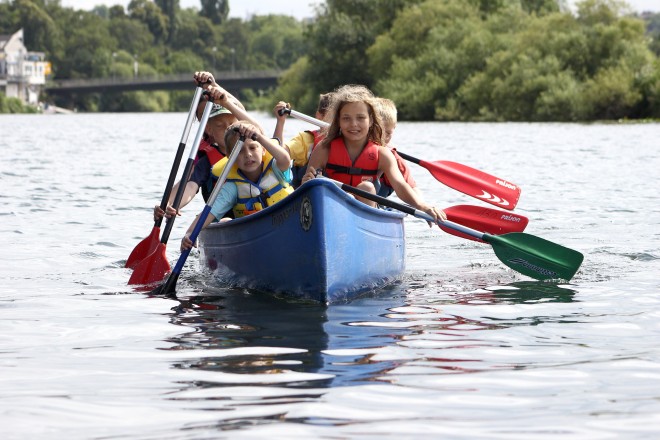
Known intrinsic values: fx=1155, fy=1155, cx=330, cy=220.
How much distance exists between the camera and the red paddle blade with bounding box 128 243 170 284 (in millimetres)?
7422

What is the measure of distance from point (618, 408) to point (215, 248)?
3.69 m

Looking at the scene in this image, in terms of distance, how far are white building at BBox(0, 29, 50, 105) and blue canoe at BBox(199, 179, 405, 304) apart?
352 ft

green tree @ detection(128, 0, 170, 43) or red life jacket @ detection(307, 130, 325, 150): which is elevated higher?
green tree @ detection(128, 0, 170, 43)

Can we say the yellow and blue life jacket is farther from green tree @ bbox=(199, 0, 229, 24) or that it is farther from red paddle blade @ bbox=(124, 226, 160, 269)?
green tree @ bbox=(199, 0, 229, 24)

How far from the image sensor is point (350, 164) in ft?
23.1

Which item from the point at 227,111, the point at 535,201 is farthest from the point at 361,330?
the point at 535,201

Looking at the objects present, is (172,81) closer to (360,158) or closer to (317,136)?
(317,136)

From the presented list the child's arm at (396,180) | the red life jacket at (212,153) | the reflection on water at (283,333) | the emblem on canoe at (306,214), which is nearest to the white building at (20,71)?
the red life jacket at (212,153)

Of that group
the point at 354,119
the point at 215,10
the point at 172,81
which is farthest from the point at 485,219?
the point at 215,10

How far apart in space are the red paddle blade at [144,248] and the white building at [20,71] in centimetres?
10573

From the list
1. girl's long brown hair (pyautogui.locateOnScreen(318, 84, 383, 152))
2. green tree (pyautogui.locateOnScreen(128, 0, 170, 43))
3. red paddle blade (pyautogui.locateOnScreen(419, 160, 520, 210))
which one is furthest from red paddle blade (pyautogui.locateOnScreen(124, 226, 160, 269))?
green tree (pyautogui.locateOnScreen(128, 0, 170, 43))

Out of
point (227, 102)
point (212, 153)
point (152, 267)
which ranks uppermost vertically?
point (227, 102)

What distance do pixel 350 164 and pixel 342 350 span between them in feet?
7.04

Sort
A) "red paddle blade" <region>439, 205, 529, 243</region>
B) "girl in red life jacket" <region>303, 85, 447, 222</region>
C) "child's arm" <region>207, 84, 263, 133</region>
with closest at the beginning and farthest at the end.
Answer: "girl in red life jacket" <region>303, 85, 447, 222</region>, "child's arm" <region>207, 84, 263, 133</region>, "red paddle blade" <region>439, 205, 529, 243</region>
